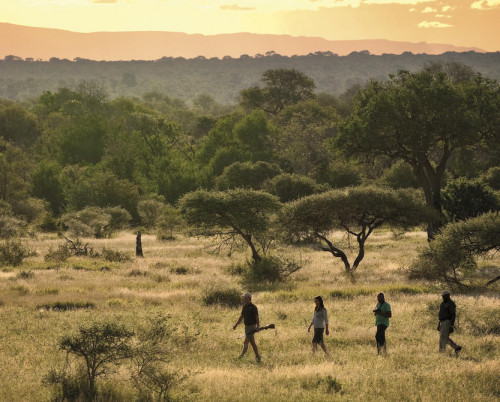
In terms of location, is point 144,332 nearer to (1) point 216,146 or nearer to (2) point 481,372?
(2) point 481,372

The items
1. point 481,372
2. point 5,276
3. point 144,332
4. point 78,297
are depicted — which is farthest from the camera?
point 5,276

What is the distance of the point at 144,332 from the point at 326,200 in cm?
1968

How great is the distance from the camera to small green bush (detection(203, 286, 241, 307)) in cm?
2491

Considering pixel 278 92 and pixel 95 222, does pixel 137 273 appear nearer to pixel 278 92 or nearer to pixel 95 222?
pixel 95 222

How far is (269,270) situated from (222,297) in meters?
7.34

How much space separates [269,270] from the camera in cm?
3219

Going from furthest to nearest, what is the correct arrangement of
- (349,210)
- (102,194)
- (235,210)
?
(102,194) → (235,210) → (349,210)

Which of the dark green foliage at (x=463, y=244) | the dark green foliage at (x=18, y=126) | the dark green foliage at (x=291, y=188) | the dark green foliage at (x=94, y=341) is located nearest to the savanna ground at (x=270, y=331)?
the dark green foliage at (x=94, y=341)

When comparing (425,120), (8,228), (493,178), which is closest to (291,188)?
(425,120)

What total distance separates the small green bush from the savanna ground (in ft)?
1.88

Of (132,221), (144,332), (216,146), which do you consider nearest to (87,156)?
(216,146)

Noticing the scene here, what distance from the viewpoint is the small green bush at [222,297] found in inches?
981

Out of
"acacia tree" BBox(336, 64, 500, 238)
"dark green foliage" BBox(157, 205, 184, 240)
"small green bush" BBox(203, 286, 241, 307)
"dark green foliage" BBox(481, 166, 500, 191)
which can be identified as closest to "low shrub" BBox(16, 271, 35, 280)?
"small green bush" BBox(203, 286, 241, 307)

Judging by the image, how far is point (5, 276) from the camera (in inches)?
1209
